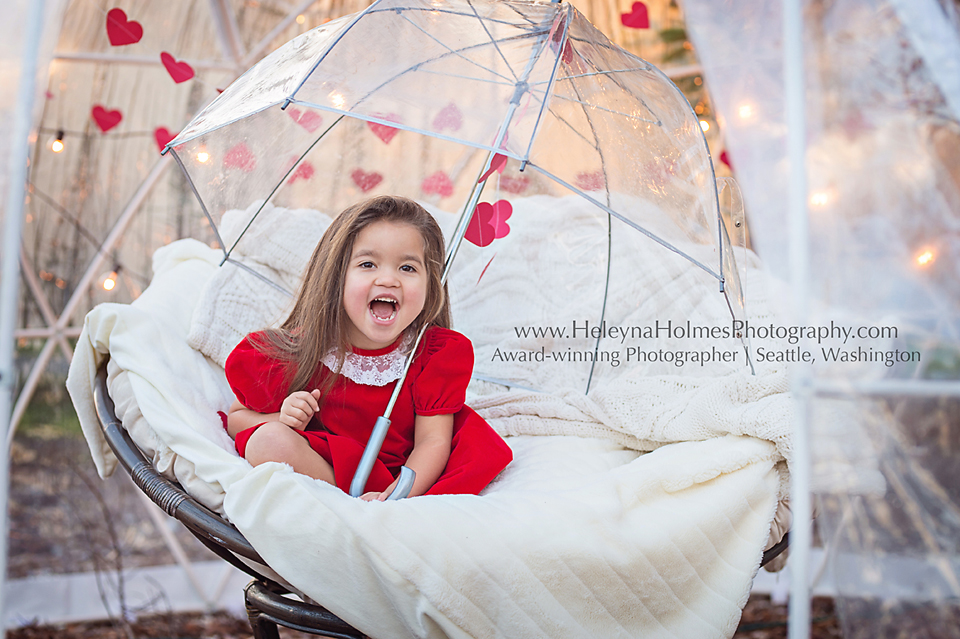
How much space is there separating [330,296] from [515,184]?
866 mm

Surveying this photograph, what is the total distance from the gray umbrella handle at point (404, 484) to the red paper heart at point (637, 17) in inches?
88.9

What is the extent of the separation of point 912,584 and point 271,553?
0.99 metres

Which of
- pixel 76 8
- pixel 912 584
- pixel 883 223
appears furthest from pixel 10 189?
pixel 76 8

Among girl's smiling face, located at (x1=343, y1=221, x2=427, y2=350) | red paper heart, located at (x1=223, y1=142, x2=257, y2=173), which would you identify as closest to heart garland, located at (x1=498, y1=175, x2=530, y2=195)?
girl's smiling face, located at (x1=343, y1=221, x2=427, y2=350)

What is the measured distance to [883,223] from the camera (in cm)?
106

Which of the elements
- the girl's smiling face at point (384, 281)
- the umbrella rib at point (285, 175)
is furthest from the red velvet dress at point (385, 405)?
the umbrella rib at point (285, 175)

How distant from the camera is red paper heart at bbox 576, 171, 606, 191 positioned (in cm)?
155

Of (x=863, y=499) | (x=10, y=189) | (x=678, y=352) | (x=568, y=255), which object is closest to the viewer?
(x=10, y=189)

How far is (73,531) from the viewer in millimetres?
2850

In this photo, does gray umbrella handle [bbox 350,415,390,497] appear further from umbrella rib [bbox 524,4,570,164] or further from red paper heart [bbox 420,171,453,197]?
red paper heart [bbox 420,171,453,197]

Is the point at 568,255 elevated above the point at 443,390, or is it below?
above

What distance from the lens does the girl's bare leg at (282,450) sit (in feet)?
4.68

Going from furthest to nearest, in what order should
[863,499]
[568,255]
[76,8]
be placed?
[76,8]
[568,255]
[863,499]

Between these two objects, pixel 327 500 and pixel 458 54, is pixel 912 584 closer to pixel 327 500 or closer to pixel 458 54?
pixel 327 500
